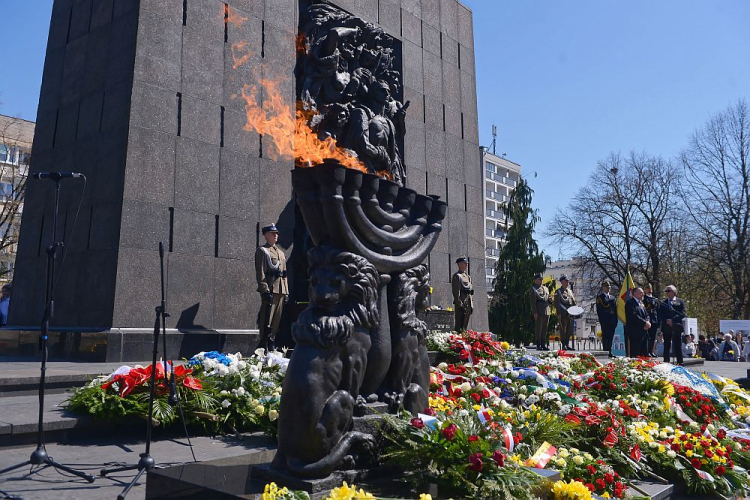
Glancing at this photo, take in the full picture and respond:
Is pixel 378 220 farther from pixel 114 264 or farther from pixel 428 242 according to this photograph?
pixel 114 264

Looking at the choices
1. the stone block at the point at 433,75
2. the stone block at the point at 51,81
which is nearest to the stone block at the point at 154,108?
the stone block at the point at 51,81

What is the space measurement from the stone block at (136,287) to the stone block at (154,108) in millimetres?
1946

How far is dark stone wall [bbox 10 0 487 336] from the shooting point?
9.69 meters

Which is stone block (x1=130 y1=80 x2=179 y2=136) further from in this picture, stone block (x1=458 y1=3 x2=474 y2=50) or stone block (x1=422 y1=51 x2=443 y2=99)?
stone block (x1=458 y1=3 x2=474 y2=50)

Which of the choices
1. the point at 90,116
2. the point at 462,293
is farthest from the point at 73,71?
the point at 462,293

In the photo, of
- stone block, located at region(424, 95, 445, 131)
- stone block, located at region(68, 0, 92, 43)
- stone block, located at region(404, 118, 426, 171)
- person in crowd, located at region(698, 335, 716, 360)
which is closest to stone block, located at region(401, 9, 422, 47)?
stone block, located at region(424, 95, 445, 131)

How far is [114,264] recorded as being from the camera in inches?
371

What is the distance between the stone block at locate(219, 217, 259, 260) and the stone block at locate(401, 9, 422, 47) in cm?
722

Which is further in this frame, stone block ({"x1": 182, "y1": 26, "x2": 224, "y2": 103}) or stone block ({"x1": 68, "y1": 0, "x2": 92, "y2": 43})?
stone block ({"x1": 68, "y1": 0, "x2": 92, "y2": 43})

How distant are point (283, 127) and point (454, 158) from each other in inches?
240

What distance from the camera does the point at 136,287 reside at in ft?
31.3

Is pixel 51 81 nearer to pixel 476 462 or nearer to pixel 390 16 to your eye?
pixel 390 16

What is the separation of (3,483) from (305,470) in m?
1.99

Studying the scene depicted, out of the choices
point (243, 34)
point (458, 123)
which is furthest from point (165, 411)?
point (458, 123)
